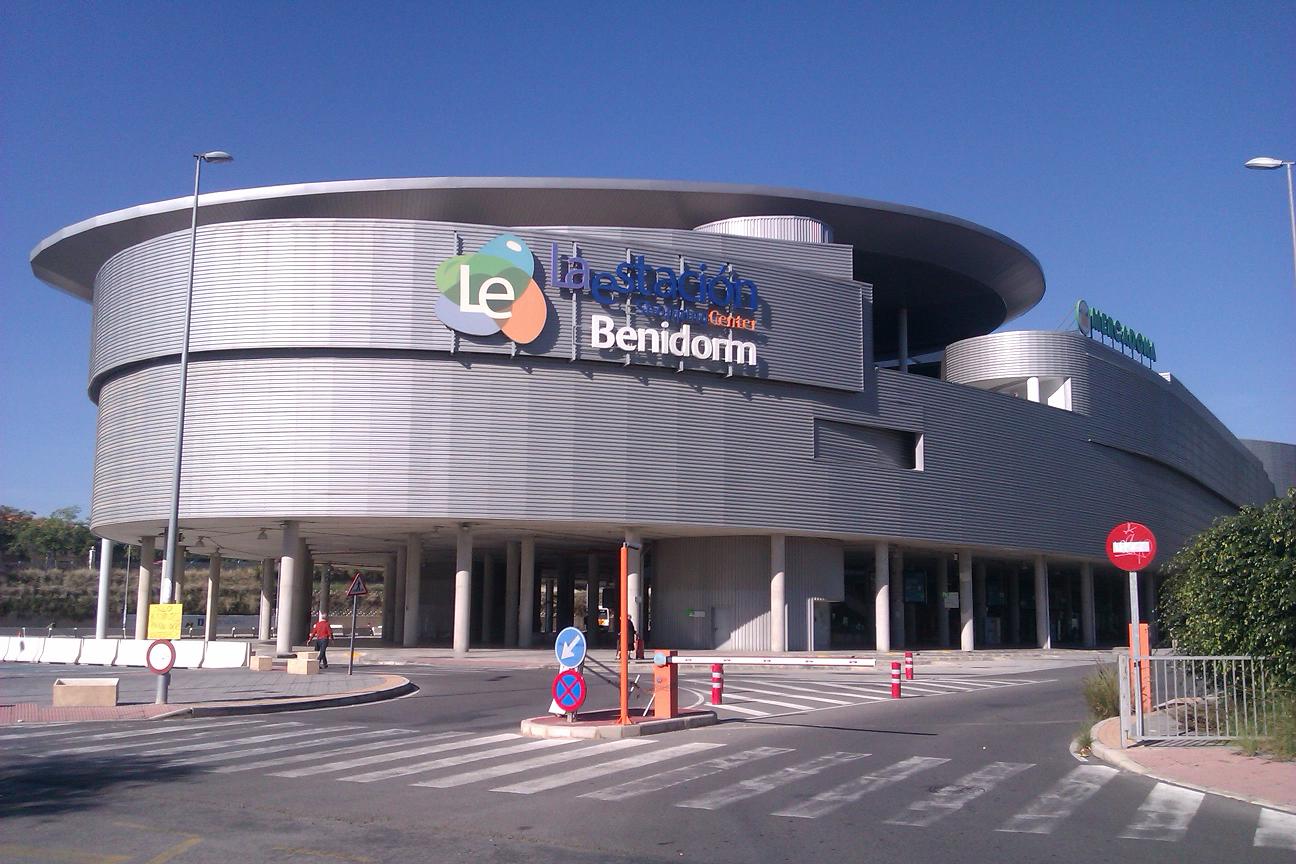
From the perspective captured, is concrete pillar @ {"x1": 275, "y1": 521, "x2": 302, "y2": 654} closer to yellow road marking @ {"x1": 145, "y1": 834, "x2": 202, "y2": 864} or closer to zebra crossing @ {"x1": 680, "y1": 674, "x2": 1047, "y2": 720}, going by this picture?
zebra crossing @ {"x1": 680, "y1": 674, "x2": 1047, "y2": 720}

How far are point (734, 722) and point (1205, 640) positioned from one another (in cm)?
750

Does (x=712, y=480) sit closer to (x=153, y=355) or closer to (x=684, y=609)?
(x=684, y=609)

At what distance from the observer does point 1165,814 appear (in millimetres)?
11156

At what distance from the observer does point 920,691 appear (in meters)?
28.1

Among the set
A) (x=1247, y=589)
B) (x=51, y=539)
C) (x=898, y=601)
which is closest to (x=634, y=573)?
(x=898, y=601)

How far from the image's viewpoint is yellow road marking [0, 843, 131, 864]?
9016mm

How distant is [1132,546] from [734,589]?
3533 centimetres

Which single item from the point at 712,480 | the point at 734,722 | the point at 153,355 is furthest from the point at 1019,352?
the point at 734,722

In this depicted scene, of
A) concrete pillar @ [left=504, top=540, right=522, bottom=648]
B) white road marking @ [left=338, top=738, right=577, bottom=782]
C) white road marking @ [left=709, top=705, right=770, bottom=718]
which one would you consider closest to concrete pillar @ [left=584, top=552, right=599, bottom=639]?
concrete pillar @ [left=504, top=540, right=522, bottom=648]

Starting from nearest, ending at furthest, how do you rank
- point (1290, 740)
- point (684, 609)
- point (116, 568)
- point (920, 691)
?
point (1290, 740)
point (920, 691)
point (684, 609)
point (116, 568)

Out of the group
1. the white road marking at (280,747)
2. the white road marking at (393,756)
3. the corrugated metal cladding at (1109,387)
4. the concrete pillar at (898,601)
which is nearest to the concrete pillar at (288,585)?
the white road marking at (280,747)

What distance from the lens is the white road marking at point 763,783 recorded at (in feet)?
38.1

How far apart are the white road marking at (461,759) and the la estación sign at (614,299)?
29.5m

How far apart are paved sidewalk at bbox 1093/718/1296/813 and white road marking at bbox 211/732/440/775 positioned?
9.34 meters
